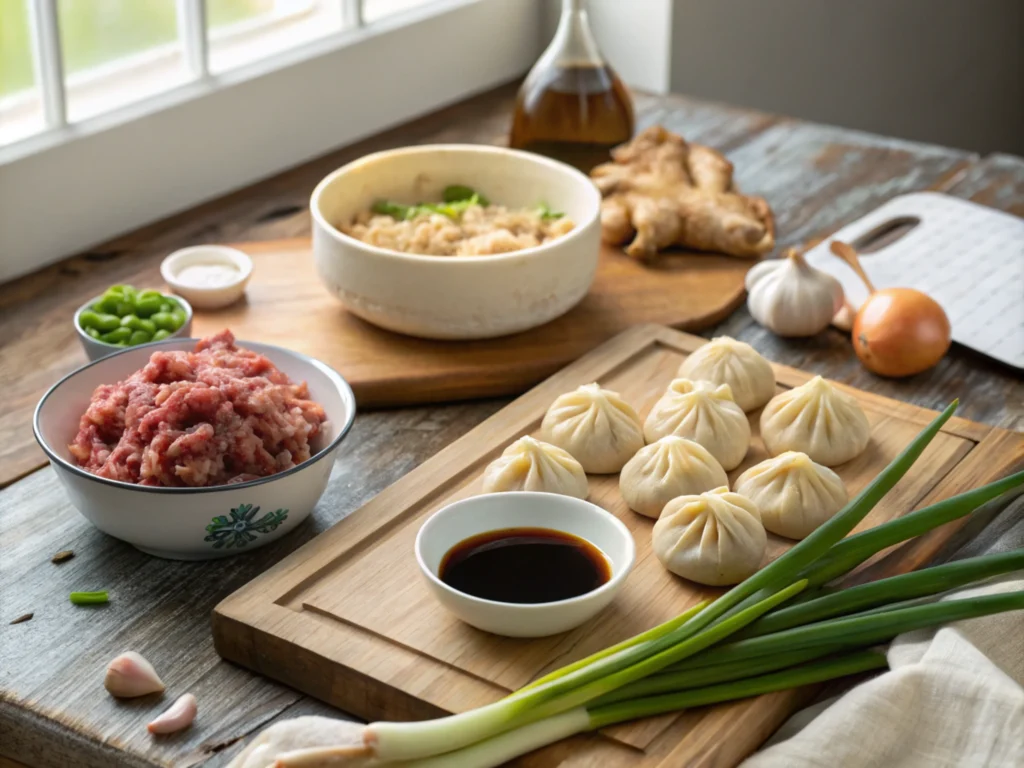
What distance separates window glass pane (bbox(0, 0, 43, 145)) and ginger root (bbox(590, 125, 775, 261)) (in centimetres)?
92

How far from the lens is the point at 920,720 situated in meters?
1.19

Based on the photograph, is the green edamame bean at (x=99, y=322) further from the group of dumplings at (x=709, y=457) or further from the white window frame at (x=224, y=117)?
the group of dumplings at (x=709, y=457)

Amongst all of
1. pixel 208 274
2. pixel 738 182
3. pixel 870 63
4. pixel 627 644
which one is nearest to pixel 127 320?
pixel 208 274

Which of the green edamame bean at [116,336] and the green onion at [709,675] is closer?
the green onion at [709,675]

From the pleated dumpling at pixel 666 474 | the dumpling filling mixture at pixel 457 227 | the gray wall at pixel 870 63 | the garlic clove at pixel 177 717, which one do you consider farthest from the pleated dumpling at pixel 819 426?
the gray wall at pixel 870 63

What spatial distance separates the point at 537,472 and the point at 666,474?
14 cm

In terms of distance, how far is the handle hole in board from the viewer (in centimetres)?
218

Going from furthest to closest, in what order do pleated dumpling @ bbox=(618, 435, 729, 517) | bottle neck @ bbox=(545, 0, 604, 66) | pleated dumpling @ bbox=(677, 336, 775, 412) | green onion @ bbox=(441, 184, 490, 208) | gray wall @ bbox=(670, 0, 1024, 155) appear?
gray wall @ bbox=(670, 0, 1024, 155), bottle neck @ bbox=(545, 0, 604, 66), green onion @ bbox=(441, 184, 490, 208), pleated dumpling @ bbox=(677, 336, 775, 412), pleated dumpling @ bbox=(618, 435, 729, 517)

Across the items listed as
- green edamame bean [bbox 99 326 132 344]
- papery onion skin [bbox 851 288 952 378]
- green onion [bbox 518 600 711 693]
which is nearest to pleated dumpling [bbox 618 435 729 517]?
green onion [bbox 518 600 711 693]

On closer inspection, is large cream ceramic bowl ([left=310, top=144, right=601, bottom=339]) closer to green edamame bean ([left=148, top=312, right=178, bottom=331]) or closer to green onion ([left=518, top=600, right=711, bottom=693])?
green edamame bean ([left=148, top=312, right=178, bottom=331])

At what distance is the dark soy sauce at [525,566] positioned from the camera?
128 centimetres

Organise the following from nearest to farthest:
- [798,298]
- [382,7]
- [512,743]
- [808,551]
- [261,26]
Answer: [512,743]
[808,551]
[798,298]
[261,26]
[382,7]

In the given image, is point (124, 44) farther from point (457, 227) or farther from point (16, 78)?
point (457, 227)

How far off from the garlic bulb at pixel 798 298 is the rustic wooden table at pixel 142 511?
0.11 feet
